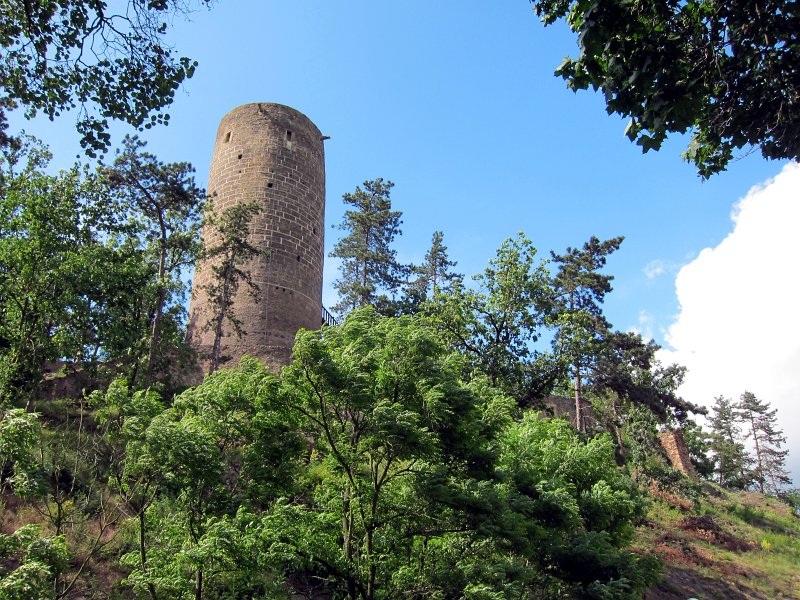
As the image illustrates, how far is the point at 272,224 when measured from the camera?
21.0 metres

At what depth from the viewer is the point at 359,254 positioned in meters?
35.8

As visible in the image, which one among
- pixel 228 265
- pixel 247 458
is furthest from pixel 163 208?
pixel 247 458

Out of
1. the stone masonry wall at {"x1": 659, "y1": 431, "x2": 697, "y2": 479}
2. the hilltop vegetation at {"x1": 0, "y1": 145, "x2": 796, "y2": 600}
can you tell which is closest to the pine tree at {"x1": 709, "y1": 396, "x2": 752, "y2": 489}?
the stone masonry wall at {"x1": 659, "y1": 431, "x2": 697, "y2": 479}

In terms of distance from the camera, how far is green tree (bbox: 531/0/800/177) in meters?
4.95

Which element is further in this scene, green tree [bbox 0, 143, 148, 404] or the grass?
the grass

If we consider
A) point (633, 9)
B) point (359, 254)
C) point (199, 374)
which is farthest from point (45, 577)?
point (359, 254)

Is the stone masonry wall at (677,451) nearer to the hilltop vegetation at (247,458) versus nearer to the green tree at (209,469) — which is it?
the hilltop vegetation at (247,458)

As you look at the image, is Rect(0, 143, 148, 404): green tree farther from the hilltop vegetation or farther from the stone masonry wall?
the stone masonry wall

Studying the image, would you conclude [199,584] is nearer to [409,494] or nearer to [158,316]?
[409,494]

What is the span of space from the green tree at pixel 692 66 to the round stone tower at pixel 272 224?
1494 centimetres

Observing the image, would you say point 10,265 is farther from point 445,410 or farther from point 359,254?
point 359,254

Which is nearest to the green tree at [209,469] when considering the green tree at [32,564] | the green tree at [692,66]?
the green tree at [32,564]

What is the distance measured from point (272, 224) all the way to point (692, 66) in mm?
17109

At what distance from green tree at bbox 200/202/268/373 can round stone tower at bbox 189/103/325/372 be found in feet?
0.97
